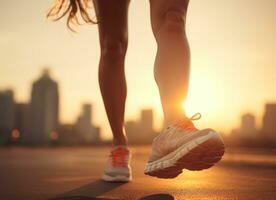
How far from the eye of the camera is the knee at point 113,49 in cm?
335

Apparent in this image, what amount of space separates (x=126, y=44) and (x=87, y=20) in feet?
1.02

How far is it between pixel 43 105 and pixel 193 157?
161 m

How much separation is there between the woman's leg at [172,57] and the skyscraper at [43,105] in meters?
159

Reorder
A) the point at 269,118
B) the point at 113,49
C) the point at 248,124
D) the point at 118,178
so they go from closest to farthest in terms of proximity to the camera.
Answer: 1. the point at 118,178
2. the point at 113,49
3. the point at 269,118
4. the point at 248,124

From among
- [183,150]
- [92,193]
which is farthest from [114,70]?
[183,150]

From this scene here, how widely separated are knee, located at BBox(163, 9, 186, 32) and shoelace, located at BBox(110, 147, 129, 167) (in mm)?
1010

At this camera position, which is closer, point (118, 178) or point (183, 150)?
point (183, 150)

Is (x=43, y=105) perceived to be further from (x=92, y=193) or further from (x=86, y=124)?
(x=92, y=193)

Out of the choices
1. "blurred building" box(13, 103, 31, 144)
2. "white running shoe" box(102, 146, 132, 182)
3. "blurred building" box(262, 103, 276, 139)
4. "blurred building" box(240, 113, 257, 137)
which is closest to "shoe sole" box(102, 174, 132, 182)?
"white running shoe" box(102, 146, 132, 182)

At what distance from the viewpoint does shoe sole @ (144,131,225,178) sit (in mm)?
2125

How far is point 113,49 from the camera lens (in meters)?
Result: 3.36

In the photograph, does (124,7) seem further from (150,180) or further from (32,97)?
(32,97)

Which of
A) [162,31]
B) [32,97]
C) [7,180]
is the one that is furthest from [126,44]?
[32,97]

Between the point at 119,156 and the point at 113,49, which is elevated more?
the point at 113,49
